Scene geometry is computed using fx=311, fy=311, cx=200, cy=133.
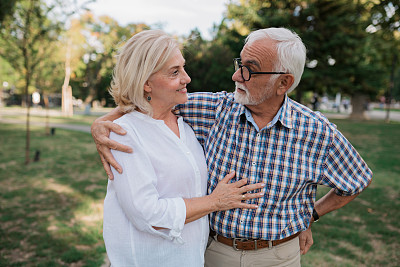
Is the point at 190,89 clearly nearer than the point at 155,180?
No

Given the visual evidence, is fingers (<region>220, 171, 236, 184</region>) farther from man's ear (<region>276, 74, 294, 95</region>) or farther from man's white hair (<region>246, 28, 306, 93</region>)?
man's white hair (<region>246, 28, 306, 93</region>)

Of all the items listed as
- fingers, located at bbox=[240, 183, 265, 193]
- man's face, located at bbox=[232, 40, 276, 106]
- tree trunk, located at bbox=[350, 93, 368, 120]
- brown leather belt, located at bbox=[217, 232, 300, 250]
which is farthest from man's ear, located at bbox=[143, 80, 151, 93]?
tree trunk, located at bbox=[350, 93, 368, 120]

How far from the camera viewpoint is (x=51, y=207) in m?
5.57

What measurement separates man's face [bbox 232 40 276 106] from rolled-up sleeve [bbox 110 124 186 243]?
0.76 metres

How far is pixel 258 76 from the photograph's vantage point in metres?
1.97

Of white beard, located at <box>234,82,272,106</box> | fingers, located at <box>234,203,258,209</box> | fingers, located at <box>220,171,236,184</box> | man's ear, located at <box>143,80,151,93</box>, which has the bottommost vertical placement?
fingers, located at <box>234,203,258,209</box>

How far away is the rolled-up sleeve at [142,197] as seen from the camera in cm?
159

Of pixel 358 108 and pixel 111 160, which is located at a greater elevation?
pixel 111 160

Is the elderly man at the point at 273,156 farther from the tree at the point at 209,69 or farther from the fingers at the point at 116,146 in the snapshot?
the tree at the point at 209,69

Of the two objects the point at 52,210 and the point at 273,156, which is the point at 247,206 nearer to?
the point at 273,156

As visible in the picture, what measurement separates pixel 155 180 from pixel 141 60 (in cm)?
66

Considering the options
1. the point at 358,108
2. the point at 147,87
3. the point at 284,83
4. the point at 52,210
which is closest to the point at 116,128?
the point at 147,87

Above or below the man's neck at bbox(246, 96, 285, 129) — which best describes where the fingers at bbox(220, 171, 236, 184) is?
below

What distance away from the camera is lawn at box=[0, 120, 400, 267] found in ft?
13.3
